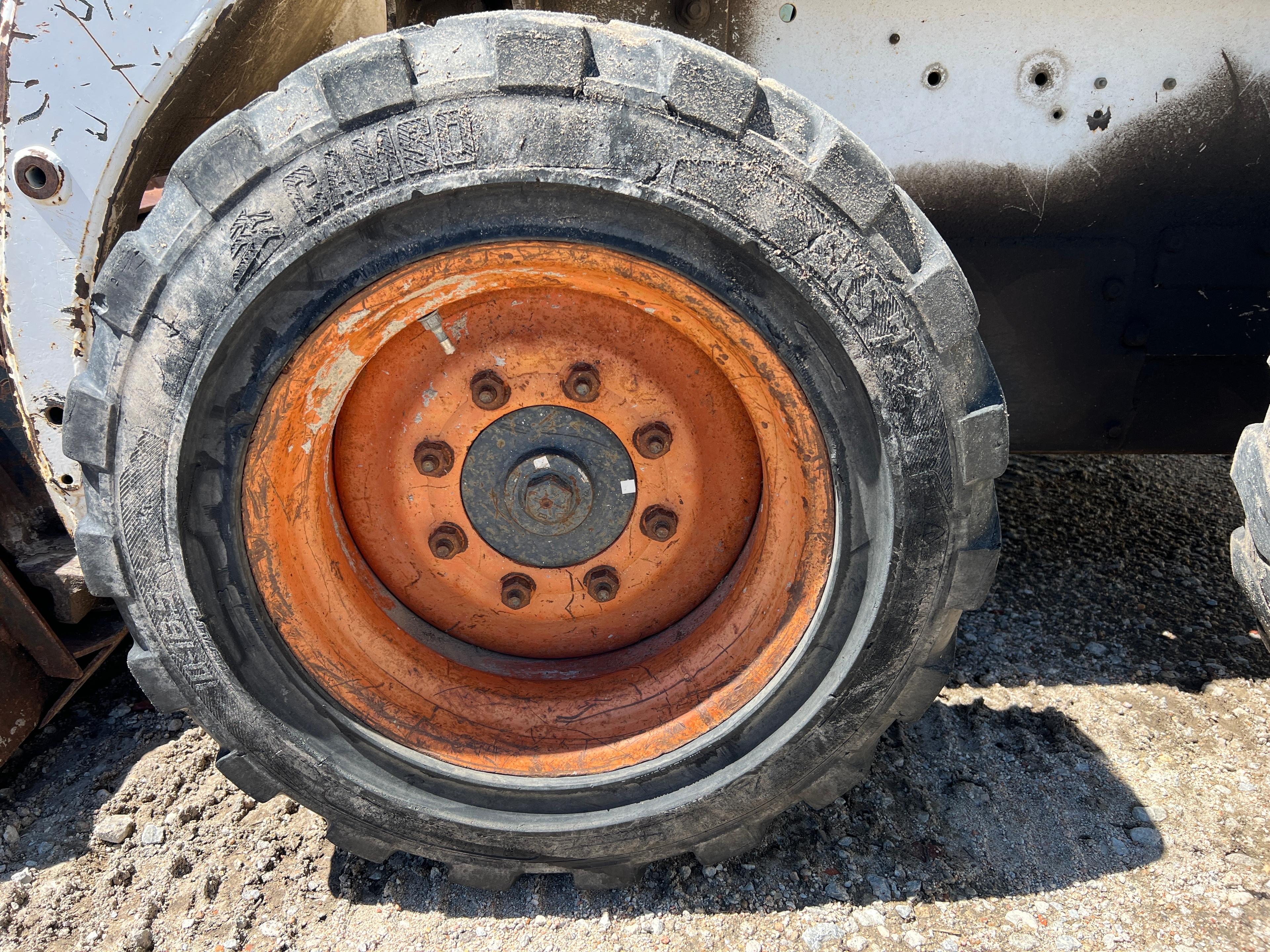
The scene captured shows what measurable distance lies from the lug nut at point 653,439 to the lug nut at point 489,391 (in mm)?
265

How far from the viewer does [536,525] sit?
1.68m

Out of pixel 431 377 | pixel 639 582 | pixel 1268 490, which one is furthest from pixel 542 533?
pixel 1268 490

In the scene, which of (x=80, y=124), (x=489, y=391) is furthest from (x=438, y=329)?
(x=80, y=124)

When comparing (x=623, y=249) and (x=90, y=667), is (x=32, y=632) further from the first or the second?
(x=623, y=249)

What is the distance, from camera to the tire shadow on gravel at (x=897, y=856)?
1.72 m

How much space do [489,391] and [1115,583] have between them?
2190 millimetres

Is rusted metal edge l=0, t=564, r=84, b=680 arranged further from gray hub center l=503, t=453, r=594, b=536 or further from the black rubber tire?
gray hub center l=503, t=453, r=594, b=536

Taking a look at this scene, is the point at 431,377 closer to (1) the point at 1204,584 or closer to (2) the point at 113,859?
(2) the point at 113,859

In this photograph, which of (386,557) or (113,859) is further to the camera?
(113,859)

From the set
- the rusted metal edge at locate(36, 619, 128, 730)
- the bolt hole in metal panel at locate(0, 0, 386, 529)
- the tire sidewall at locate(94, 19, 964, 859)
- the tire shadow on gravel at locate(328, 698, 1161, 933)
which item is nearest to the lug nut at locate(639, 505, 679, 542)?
the tire sidewall at locate(94, 19, 964, 859)

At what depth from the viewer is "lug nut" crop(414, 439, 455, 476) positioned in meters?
1.65

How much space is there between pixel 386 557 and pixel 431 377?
0.40 metres

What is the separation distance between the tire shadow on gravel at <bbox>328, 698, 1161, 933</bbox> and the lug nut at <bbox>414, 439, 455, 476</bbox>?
0.87 m

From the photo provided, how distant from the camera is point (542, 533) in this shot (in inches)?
66.8
